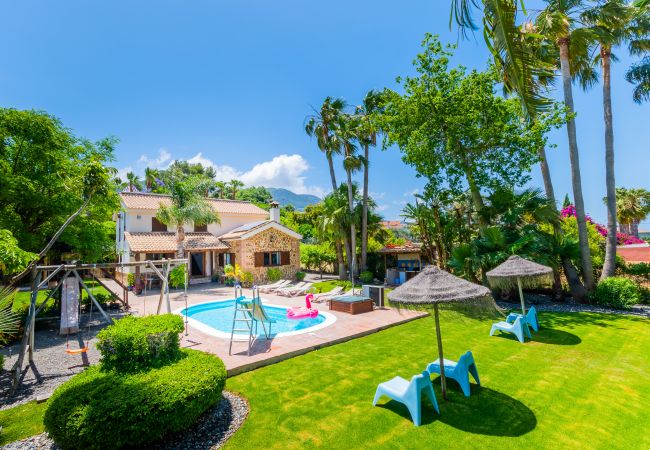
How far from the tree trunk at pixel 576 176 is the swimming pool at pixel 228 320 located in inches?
526

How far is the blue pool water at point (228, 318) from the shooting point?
13.5 metres

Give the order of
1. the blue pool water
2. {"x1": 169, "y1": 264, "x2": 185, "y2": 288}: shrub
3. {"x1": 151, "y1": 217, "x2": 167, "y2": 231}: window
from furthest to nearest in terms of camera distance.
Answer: {"x1": 151, "y1": 217, "x2": 167, "y2": 231}: window → {"x1": 169, "y1": 264, "x2": 185, "y2": 288}: shrub → the blue pool water

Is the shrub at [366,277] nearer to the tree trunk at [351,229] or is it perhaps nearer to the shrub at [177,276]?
the tree trunk at [351,229]

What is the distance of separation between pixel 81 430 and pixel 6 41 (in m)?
13.6

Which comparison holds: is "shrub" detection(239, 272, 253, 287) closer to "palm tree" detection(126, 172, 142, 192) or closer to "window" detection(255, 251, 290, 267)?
"window" detection(255, 251, 290, 267)

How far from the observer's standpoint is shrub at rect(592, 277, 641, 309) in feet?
46.2

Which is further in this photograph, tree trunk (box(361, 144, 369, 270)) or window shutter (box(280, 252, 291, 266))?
window shutter (box(280, 252, 291, 266))

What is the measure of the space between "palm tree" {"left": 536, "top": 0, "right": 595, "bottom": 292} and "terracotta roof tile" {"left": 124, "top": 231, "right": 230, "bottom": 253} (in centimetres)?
2516

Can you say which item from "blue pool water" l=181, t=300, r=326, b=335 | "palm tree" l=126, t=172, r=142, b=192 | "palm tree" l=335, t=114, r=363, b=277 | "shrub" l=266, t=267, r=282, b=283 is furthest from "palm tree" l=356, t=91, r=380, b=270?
"palm tree" l=126, t=172, r=142, b=192

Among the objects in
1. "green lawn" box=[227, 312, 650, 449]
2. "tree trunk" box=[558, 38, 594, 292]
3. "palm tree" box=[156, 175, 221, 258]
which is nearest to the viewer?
"green lawn" box=[227, 312, 650, 449]

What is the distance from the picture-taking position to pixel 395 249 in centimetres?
2412

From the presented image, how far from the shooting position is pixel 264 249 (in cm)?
2695

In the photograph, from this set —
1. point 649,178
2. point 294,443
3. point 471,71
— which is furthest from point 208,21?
point 649,178

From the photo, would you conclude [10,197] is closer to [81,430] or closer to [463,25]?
[81,430]
